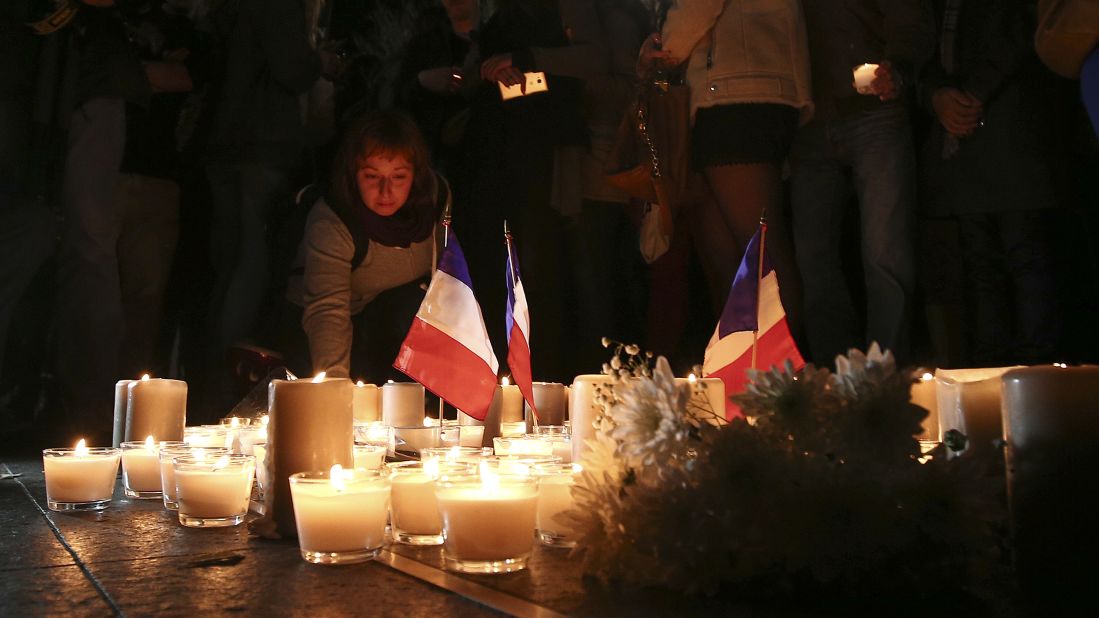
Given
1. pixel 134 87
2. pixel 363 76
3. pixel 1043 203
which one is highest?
pixel 363 76

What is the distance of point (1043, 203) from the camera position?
12.8 feet

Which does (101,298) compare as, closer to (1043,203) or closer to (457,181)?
(457,181)

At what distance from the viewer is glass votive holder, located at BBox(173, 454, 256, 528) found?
7.13ft

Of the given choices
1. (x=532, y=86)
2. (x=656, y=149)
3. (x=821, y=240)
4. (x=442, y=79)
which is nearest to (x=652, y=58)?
(x=656, y=149)

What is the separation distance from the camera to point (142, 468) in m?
2.67

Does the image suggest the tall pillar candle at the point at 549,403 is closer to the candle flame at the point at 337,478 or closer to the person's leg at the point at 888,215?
the person's leg at the point at 888,215

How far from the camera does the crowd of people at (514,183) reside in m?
4.08

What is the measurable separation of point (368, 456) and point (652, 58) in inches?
104

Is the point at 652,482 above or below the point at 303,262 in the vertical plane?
below

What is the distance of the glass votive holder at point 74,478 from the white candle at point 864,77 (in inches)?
133

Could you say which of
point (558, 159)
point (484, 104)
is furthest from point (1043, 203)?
point (484, 104)

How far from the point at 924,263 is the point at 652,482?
12.5ft

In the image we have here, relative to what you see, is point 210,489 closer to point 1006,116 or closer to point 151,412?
point 151,412

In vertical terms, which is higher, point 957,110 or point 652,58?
point 652,58
